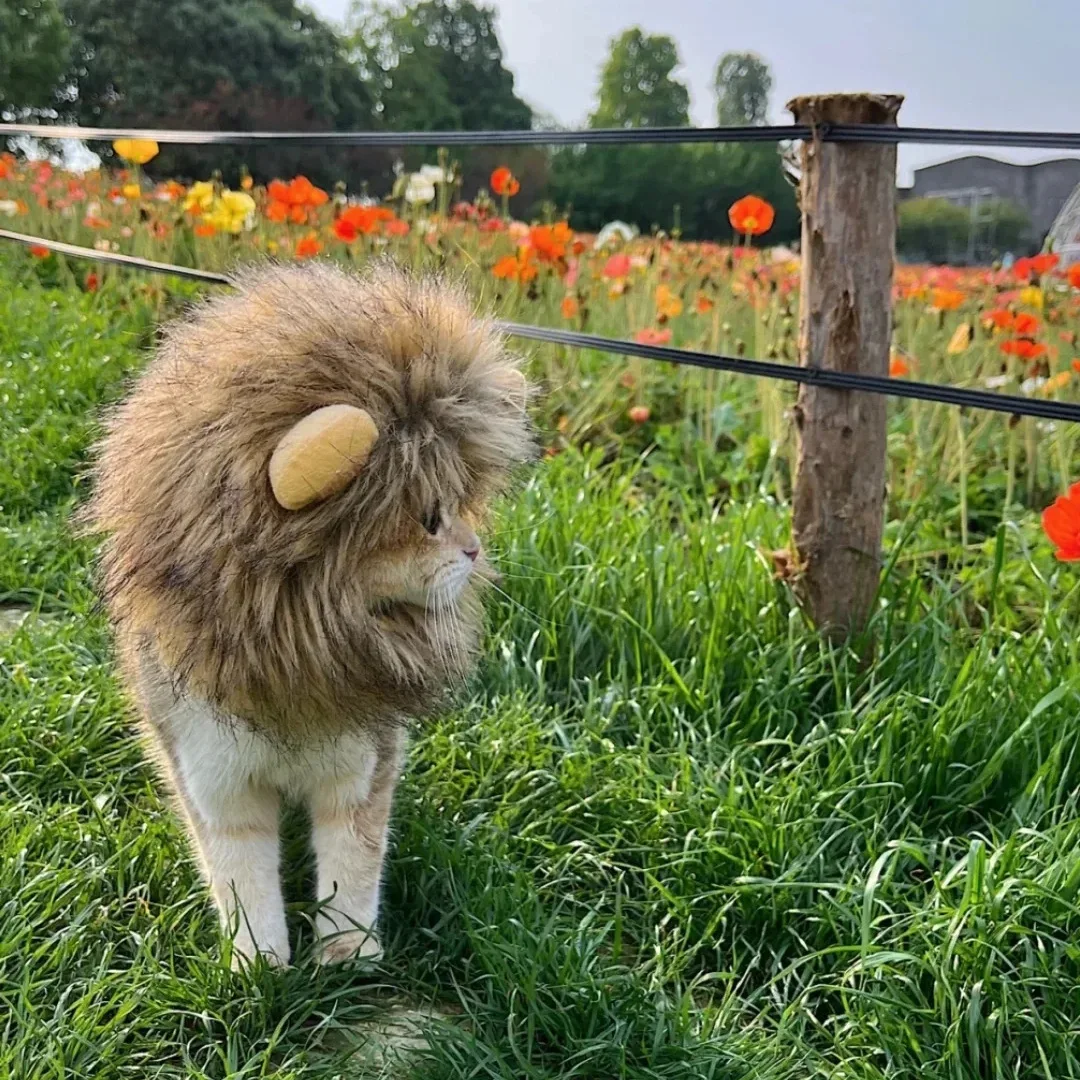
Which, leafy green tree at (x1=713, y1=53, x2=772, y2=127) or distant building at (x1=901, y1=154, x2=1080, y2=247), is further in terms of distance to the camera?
leafy green tree at (x1=713, y1=53, x2=772, y2=127)

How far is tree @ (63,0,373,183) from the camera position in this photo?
15445 millimetres

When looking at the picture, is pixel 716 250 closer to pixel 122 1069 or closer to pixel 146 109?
pixel 122 1069

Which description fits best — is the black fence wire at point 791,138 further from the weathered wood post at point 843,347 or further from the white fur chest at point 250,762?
the white fur chest at point 250,762

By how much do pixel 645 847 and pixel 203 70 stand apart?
17.4 metres

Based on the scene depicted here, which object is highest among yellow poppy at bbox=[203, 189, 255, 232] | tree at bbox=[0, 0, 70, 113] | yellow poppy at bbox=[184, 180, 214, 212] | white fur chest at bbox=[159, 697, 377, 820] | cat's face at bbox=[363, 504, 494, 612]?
tree at bbox=[0, 0, 70, 113]

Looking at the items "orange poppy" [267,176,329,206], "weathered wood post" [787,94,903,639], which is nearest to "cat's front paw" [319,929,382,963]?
"weathered wood post" [787,94,903,639]

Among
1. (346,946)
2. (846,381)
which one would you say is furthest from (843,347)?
(346,946)

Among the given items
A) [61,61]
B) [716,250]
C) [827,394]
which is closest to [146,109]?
[61,61]

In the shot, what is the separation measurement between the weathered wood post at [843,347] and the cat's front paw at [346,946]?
1.23 m

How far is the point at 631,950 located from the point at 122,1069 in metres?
0.82

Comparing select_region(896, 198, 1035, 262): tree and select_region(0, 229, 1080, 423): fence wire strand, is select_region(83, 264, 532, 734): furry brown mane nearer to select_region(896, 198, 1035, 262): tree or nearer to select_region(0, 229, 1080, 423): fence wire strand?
select_region(0, 229, 1080, 423): fence wire strand

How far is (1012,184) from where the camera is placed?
11.8ft

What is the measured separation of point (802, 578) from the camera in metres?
2.33

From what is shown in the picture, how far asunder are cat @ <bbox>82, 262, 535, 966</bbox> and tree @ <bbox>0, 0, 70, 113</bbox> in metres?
14.2
